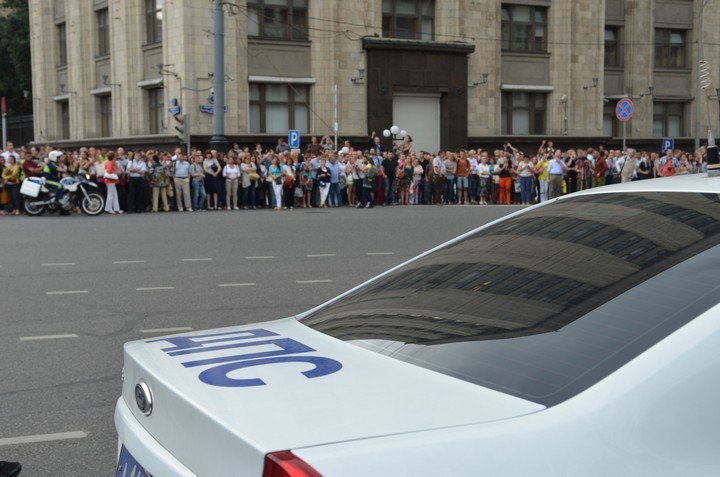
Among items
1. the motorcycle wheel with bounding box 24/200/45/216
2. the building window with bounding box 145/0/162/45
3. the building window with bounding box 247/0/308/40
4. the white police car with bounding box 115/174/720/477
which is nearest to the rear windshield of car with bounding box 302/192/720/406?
the white police car with bounding box 115/174/720/477

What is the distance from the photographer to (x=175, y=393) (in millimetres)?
→ 2705

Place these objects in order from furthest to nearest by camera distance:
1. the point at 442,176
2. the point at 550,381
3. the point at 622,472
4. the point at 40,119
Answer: the point at 40,119 → the point at 442,176 → the point at 550,381 → the point at 622,472

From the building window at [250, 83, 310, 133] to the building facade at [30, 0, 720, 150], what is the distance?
58mm

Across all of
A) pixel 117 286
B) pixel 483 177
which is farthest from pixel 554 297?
pixel 483 177

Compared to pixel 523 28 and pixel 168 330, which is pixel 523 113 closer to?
pixel 523 28

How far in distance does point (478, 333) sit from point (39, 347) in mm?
6002

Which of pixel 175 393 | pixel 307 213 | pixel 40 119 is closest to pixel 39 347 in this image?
pixel 175 393

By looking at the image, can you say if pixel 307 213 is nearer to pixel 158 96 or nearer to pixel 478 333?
pixel 158 96

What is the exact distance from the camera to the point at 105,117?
44.1m

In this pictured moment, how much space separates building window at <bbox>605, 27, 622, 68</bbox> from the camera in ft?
157

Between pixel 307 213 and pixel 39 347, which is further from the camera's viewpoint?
pixel 307 213

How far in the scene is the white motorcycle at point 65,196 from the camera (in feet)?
80.0

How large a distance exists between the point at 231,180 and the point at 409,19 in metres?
16.2

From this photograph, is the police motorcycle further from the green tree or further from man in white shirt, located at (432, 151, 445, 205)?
the green tree
